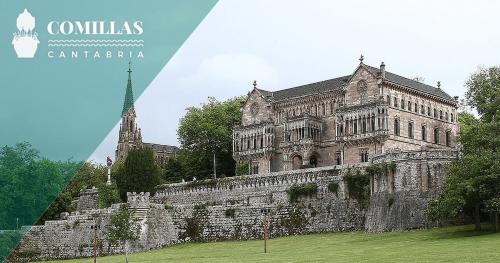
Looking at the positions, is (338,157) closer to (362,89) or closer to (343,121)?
(343,121)

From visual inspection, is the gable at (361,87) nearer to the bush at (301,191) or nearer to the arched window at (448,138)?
the arched window at (448,138)

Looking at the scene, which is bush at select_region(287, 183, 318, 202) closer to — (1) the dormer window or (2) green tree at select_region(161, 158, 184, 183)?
(1) the dormer window

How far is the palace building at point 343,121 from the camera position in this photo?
81250 mm

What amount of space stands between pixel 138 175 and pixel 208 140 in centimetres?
2348

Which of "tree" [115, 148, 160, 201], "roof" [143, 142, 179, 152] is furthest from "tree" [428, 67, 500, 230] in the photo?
"roof" [143, 142, 179, 152]

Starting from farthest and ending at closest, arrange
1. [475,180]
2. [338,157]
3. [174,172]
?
[174,172]
[338,157]
[475,180]

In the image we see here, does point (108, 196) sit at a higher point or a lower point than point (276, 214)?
higher

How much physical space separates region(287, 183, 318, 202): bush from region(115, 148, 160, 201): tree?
2436cm

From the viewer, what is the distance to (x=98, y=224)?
63.1 meters

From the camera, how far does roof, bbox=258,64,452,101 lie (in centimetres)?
8504

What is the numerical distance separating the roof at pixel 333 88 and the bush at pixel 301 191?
78.8ft

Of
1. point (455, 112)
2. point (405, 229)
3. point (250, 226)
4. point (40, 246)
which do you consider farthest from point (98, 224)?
point (455, 112)

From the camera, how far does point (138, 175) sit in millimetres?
82750

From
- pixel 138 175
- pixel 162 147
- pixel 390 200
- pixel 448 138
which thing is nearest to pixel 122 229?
pixel 390 200
